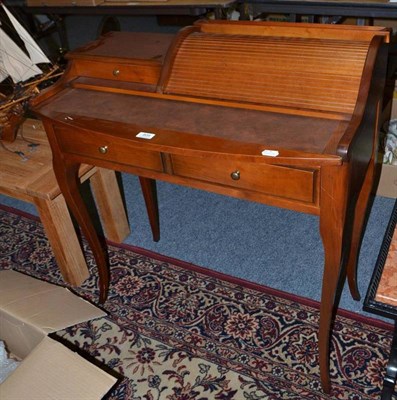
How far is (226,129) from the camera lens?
129 cm

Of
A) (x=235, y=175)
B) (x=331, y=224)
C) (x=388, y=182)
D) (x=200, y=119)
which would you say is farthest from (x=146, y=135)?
(x=388, y=182)

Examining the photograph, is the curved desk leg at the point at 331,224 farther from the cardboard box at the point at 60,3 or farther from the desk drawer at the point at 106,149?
the cardboard box at the point at 60,3

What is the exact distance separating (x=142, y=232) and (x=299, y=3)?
4.63 feet

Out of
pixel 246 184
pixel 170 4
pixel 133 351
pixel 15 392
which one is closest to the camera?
pixel 15 392

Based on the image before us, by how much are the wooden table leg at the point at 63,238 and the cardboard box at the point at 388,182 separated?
141 centimetres

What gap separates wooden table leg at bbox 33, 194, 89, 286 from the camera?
1862mm

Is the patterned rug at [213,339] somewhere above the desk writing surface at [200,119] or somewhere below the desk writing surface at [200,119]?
below

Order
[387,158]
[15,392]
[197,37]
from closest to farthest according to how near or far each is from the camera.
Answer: [15,392] < [197,37] < [387,158]

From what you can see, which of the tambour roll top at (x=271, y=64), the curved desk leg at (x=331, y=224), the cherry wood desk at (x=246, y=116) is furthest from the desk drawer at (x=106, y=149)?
the curved desk leg at (x=331, y=224)

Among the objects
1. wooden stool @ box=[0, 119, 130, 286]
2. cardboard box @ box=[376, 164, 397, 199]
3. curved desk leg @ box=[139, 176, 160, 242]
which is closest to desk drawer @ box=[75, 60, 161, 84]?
wooden stool @ box=[0, 119, 130, 286]

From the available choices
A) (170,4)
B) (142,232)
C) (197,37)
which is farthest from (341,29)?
(170,4)

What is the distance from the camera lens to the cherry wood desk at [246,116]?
1186mm

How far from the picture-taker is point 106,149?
1463 millimetres

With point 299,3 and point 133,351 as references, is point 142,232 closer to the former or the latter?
point 133,351
